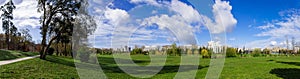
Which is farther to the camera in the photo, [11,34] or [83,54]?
[11,34]

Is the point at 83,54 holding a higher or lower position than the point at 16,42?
lower

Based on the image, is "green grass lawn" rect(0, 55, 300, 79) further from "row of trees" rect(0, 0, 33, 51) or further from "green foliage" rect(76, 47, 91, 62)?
"row of trees" rect(0, 0, 33, 51)

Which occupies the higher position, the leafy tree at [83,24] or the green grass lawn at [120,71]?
the leafy tree at [83,24]

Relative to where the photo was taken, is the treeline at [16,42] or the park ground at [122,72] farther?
the treeline at [16,42]

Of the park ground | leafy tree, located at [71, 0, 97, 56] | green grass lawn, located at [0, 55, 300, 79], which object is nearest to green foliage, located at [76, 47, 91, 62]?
leafy tree, located at [71, 0, 97, 56]

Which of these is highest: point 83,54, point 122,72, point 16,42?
point 16,42

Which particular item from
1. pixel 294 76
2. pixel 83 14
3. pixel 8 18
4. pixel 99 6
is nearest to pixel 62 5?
pixel 83 14

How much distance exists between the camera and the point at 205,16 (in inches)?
518

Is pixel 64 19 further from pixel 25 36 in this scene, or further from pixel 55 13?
pixel 25 36

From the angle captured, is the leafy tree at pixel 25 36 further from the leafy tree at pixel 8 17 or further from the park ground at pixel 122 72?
the park ground at pixel 122 72

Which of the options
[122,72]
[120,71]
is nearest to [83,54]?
[120,71]

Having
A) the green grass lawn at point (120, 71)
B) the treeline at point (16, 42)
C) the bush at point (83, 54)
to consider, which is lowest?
the green grass lawn at point (120, 71)

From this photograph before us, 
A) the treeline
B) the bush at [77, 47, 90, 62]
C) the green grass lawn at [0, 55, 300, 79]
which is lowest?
the green grass lawn at [0, 55, 300, 79]

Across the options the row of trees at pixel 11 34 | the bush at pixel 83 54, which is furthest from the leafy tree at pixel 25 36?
the bush at pixel 83 54
